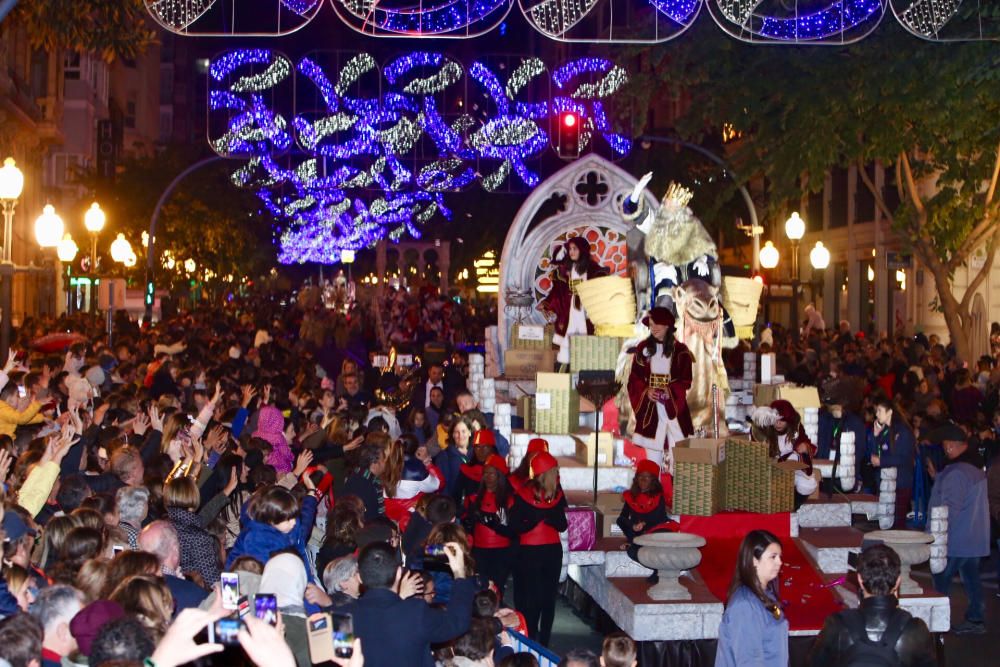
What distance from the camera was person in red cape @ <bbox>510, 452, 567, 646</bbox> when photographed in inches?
455

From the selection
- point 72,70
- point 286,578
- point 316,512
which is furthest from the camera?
point 72,70

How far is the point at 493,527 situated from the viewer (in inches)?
457

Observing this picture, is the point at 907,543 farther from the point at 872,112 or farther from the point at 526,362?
the point at 872,112

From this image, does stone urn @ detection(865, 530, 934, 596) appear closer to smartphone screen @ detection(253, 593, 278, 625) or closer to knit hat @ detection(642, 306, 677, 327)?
knit hat @ detection(642, 306, 677, 327)

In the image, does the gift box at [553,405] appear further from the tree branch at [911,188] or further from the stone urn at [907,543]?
the tree branch at [911,188]

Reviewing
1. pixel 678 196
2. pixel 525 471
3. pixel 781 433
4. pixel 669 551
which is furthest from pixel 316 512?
pixel 678 196

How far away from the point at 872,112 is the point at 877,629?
51.3ft

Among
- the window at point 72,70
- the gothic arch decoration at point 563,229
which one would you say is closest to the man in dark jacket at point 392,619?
the gothic arch decoration at point 563,229

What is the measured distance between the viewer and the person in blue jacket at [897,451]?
54.3ft

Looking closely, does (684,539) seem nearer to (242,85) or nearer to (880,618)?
(880,618)

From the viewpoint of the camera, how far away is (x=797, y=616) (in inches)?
485

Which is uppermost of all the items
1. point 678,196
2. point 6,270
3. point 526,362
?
point 678,196

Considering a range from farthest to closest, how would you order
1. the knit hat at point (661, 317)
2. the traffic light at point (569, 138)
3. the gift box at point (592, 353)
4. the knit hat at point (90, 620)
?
the traffic light at point (569, 138) → the gift box at point (592, 353) → the knit hat at point (661, 317) → the knit hat at point (90, 620)

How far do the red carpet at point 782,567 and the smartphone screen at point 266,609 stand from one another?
712 centimetres
